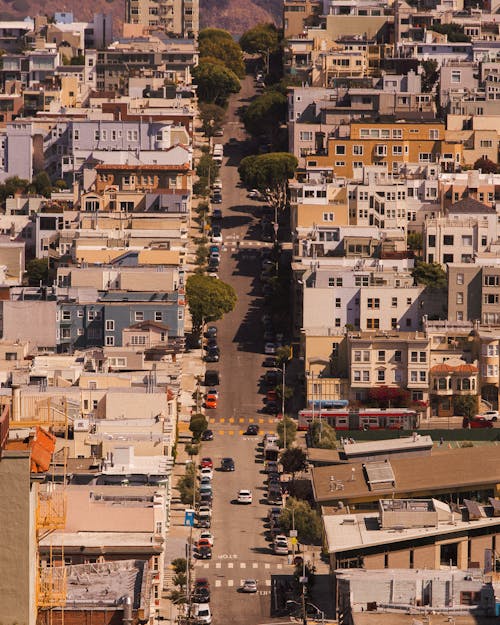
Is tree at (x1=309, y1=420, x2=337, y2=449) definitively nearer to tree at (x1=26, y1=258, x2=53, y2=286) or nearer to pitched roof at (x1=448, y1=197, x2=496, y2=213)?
tree at (x1=26, y1=258, x2=53, y2=286)

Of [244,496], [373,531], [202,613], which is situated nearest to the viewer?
[202,613]

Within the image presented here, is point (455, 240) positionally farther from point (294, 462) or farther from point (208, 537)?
point (208, 537)

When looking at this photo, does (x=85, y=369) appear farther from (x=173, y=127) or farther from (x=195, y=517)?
(x=173, y=127)

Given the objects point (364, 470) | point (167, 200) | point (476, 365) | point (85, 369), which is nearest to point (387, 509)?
point (364, 470)

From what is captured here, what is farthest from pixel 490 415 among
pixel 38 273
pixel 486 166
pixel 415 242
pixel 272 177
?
pixel 486 166

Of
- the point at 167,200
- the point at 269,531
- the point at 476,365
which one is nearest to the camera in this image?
the point at 269,531
